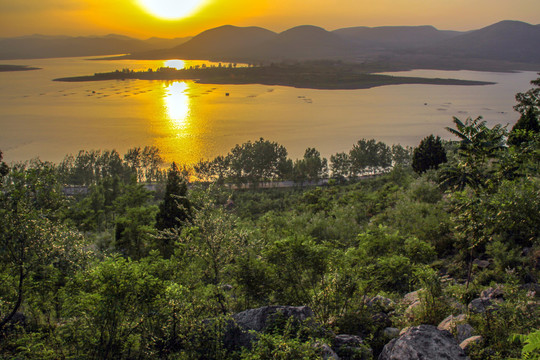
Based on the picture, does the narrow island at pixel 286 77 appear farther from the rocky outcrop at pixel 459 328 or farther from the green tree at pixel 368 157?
the rocky outcrop at pixel 459 328

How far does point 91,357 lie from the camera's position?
5684 mm

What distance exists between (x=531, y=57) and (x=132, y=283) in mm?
232338

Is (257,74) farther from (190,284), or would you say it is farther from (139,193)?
(190,284)

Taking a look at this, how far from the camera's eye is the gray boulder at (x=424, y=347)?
5.25 metres

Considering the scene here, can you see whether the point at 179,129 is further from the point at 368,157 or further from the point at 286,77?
the point at 286,77

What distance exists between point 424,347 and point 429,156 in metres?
20.2

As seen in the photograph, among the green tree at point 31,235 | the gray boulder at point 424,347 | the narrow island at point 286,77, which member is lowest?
the gray boulder at point 424,347

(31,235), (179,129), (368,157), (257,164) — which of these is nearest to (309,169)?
(257,164)

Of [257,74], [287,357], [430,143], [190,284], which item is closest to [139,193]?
[190,284]

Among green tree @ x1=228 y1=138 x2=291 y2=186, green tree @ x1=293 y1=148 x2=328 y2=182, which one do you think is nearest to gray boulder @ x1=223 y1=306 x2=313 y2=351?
green tree @ x1=293 y1=148 x2=328 y2=182

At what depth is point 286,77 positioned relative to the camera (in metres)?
126

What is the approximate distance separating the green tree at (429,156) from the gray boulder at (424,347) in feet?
63.5

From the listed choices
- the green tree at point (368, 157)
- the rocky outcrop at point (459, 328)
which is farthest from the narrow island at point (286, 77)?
the rocky outcrop at point (459, 328)

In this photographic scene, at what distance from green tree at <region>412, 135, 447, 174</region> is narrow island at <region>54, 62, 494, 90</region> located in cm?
8920
